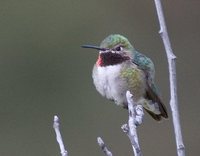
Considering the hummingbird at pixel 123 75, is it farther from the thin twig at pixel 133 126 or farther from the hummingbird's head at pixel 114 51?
the thin twig at pixel 133 126

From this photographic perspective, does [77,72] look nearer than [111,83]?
No

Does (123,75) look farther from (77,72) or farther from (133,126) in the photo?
(77,72)

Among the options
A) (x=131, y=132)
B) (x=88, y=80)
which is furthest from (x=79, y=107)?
(x=131, y=132)

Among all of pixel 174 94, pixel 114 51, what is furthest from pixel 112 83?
pixel 174 94

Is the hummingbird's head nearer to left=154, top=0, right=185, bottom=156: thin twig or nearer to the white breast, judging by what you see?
the white breast

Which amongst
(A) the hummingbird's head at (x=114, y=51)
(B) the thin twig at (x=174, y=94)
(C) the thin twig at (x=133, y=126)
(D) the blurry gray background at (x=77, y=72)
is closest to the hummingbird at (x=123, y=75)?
(A) the hummingbird's head at (x=114, y=51)

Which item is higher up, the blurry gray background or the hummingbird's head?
the hummingbird's head

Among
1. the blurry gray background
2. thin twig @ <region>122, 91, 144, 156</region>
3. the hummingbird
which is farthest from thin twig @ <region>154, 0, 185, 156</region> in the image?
the blurry gray background
